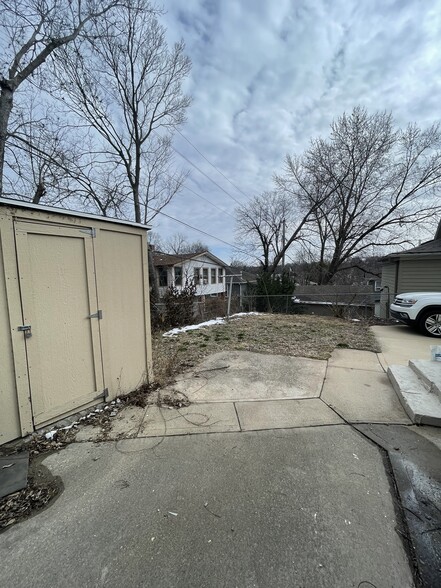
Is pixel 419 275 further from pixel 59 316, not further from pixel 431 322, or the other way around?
pixel 59 316

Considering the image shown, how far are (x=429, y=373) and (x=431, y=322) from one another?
13.2ft

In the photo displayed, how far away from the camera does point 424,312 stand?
262 inches

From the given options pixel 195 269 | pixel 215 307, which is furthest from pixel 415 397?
pixel 195 269

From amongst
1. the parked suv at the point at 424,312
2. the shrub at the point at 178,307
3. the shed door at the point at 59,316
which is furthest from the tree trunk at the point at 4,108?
the parked suv at the point at 424,312

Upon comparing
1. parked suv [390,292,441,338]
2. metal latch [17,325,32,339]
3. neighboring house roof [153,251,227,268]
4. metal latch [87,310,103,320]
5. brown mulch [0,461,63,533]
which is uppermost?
neighboring house roof [153,251,227,268]

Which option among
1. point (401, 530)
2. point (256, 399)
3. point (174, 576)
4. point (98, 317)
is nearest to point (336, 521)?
point (401, 530)

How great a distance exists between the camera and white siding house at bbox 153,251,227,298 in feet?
77.3

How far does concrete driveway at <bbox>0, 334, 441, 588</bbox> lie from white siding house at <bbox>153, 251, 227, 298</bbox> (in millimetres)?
17953

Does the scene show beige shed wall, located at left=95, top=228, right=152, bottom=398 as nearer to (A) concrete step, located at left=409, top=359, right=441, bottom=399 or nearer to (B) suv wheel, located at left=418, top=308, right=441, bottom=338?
(A) concrete step, located at left=409, top=359, right=441, bottom=399

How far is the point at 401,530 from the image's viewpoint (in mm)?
1556

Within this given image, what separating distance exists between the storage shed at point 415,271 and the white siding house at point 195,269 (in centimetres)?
1218

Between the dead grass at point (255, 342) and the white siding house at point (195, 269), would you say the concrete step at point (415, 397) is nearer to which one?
the dead grass at point (255, 342)

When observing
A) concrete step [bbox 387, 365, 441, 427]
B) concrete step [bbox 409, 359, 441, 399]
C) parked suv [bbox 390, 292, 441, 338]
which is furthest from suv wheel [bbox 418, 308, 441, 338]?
concrete step [bbox 387, 365, 441, 427]

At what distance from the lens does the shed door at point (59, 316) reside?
2379 millimetres
